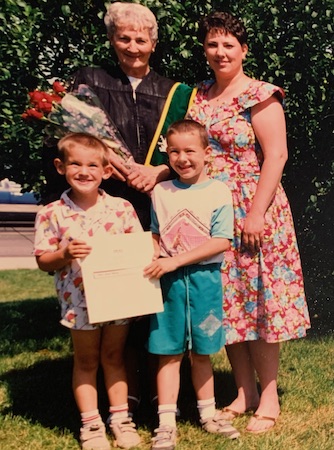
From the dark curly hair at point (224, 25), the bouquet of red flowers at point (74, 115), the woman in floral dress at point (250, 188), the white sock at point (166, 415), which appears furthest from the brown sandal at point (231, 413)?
the dark curly hair at point (224, 25)

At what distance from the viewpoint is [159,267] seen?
299 cm

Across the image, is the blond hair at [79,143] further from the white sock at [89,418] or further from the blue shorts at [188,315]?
the white sock at [89,418]

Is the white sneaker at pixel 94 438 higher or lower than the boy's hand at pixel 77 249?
lower

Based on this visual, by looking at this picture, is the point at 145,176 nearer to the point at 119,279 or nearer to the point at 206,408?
the point at 119,279

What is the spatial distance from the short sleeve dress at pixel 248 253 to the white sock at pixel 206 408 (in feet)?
1.13

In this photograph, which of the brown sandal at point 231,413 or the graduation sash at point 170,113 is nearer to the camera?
the graduation sash at point 170,113

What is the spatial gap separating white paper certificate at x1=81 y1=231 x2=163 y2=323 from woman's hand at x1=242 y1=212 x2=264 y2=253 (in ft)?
1.91

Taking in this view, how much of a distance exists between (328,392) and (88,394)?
1843 millimetres

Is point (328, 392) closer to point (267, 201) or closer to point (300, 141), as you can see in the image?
point (267, 201)

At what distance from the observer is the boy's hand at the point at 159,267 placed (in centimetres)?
299

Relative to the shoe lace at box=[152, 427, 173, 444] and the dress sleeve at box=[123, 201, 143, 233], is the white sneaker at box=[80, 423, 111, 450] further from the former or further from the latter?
the dress sleeve at box=[123, 201, 143, 233]

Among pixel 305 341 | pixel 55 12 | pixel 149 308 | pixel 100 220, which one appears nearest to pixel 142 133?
pixel 100 220

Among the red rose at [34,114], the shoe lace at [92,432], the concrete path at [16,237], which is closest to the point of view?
the red rose at [34,114]

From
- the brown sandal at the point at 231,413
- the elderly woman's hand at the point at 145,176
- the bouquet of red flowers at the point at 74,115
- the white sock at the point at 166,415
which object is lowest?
the brown sandal at the point at 231,413
